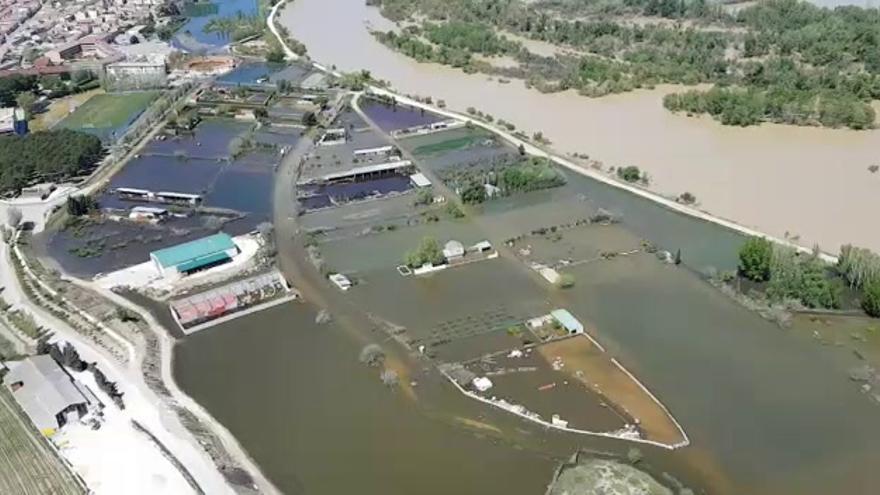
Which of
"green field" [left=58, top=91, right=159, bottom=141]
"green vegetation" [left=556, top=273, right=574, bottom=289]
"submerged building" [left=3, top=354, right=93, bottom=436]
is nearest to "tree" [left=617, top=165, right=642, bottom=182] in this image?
"green vegetation" [left=556, top=273, right=574, bottom=289]

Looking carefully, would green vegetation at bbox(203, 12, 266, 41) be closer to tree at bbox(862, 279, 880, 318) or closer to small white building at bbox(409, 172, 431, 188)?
small white building at bbox(409, 172, 431, 188)

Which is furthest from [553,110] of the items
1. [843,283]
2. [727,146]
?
[843,283]

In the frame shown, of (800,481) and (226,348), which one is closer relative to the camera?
(800,481)

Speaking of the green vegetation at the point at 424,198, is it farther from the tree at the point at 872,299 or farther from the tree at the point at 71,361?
the tree at the point at 872,299

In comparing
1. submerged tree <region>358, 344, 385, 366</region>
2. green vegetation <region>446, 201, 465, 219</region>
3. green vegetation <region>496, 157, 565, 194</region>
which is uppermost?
green vegetation <region>496, 157, 565, 194</region>

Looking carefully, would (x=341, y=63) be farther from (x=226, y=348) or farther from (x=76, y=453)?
(x=76, y=453)

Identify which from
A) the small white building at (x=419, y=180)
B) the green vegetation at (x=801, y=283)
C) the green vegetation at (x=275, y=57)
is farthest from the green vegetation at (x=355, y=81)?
the green vegetation at (x=801, y=283)

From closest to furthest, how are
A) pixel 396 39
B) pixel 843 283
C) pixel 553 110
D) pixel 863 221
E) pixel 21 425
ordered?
pixel 21 425, pixel 843 283, pixel 863 221, pixel 553 110, pixel 396 39
